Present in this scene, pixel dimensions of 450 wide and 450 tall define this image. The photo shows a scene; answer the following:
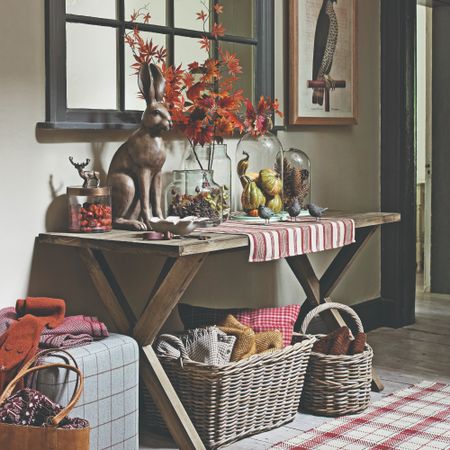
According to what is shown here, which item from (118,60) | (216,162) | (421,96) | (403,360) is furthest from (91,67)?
(421,96)

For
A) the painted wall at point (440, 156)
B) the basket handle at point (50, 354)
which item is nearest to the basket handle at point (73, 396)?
the basket handle at point (50, 354)

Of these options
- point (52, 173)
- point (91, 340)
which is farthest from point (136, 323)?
point (52, 173)

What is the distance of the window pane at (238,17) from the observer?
388 centimetres

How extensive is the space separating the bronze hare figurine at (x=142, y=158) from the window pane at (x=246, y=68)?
77 centimetres

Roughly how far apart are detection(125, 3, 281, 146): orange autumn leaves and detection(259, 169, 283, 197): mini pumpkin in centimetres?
18

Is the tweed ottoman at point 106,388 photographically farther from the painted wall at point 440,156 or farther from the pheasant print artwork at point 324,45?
the painted wall at point 440,156

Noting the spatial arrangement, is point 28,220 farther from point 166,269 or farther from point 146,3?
point 146,3

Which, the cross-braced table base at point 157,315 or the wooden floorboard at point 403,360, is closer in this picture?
the cross-braced table base at point 157,315

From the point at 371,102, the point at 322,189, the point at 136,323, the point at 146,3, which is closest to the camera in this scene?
the point at 136,323

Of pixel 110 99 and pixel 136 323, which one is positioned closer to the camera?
pixel 136 323

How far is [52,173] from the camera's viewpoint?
3.15 meters

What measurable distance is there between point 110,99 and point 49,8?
0.45 meters

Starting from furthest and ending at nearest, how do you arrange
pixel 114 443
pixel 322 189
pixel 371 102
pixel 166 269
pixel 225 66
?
pixel 371 102 → pixel 322 189 → pixel 225 66 → pixel 166 269 → pixel 114 443

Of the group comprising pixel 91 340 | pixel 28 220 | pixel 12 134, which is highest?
pixel 12 134
